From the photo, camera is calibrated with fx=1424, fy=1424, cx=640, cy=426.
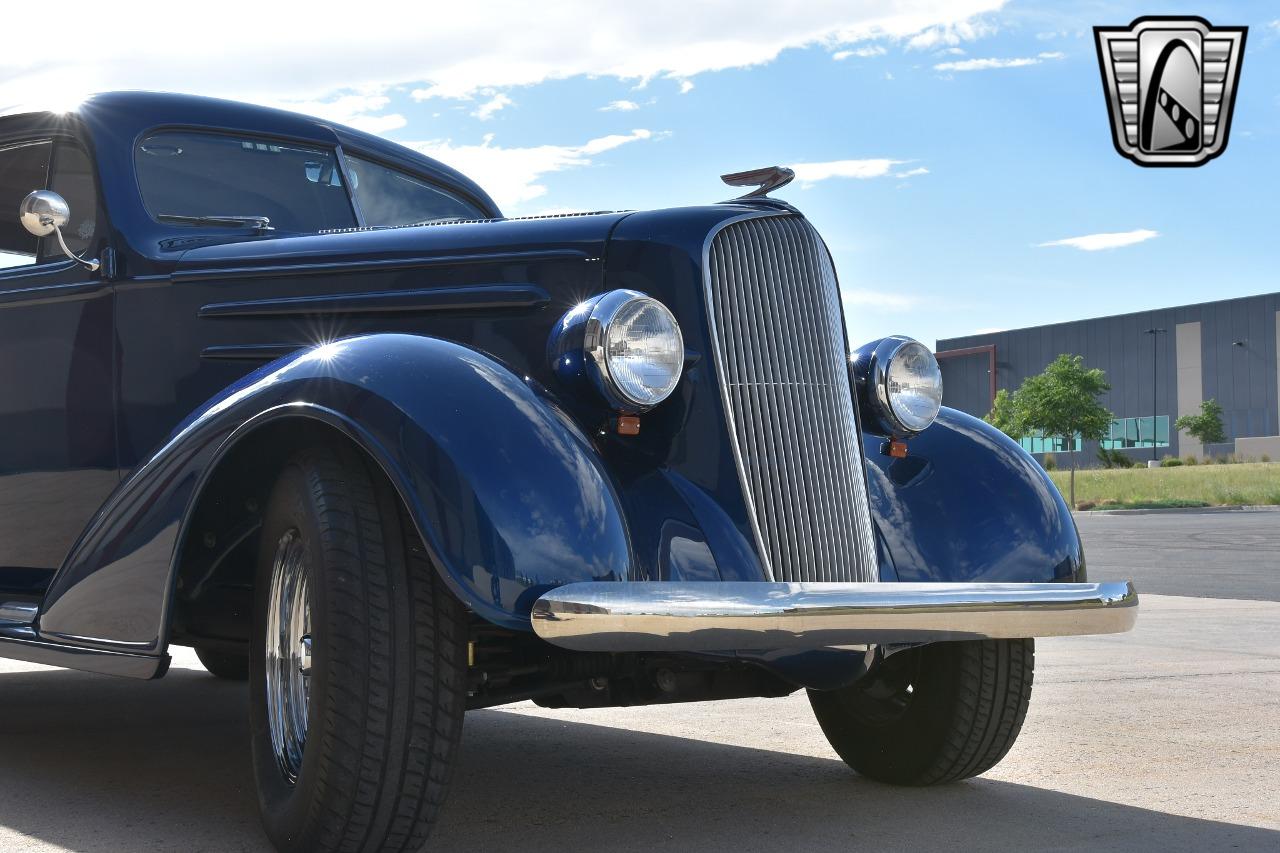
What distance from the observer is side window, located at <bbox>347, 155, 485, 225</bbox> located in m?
5.13

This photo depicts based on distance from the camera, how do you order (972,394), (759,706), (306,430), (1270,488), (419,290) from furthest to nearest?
1. (972,394)
2. (1270,488)
3. (759,706)
4. (419,290)
5. (306,430)

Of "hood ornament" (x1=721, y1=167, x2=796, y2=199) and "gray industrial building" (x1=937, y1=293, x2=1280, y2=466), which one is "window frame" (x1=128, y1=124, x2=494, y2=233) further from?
"gray industrial building" (x1=937, y1=293, x2=1280, y2=466)

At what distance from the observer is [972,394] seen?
69.2 m

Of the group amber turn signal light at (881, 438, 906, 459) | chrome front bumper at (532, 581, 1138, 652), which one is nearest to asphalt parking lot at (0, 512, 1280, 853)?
chrome front bumper at (532, 581, 1138, 652)

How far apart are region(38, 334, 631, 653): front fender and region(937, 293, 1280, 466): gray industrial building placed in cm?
5427

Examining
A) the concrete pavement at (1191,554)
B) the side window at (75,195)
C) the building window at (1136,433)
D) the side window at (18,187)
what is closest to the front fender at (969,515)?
the side window at (75,195)

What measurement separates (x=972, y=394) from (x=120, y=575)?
67933 mm

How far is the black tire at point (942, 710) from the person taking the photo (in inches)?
158

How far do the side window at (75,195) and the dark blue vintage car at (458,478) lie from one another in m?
0.02

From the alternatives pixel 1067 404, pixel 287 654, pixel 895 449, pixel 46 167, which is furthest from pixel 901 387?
pixel 1067 404

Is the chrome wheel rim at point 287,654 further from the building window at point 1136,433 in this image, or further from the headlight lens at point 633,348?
the building window at point 1136,433

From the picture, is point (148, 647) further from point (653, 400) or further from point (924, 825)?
point (924, 825)

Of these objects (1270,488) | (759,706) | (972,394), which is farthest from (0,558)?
(972,394)

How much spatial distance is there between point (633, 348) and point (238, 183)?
2.13 m
